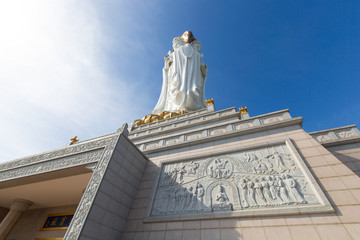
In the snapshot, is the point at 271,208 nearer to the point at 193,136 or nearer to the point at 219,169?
the point at 219,169

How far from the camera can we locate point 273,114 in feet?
22.8

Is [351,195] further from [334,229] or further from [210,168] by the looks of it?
[210,168]

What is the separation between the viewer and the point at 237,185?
5.29 meters

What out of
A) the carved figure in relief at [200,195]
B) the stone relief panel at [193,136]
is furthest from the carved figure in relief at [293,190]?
the stone relief panel at [193,136]

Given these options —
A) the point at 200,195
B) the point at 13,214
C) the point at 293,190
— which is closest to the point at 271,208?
the point at 293,190

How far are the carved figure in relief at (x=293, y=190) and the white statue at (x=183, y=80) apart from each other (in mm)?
11271

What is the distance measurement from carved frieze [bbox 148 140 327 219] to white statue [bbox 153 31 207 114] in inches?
389

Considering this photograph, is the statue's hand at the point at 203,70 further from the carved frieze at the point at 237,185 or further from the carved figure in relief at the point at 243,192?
the carved figure in relief at the point at 243,192

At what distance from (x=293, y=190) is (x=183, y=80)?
14.7 meters

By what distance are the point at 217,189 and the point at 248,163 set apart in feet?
4.26

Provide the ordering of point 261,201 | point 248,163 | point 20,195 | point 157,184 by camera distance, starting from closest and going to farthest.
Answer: point 261,201, point 248,163, point 157,184, point 20,195

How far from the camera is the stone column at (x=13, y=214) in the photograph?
8.38 meters

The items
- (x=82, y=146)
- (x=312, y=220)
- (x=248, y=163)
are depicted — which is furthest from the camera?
(x=82, y=146)

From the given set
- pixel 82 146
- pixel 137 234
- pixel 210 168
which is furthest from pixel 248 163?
pixel 82 146
